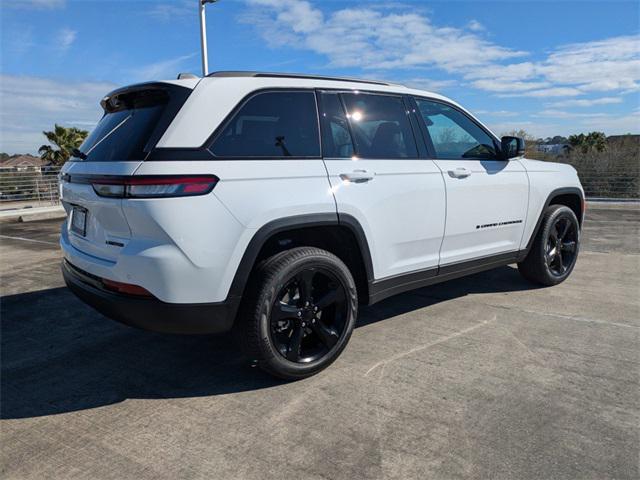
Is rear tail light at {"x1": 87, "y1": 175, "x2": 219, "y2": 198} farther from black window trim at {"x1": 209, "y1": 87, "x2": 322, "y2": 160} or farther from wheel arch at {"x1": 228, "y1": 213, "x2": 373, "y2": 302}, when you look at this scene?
wheel arch at {"x1": 228, "y1": 213, "x2": 373, "y2": 302}

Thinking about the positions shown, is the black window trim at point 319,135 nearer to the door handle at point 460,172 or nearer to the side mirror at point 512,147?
the side mirror at point 512,147

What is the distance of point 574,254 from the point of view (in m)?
5.22

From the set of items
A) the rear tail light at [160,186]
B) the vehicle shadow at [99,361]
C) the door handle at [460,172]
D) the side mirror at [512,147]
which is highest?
the side mirror at [512,147]

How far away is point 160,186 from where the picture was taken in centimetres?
253

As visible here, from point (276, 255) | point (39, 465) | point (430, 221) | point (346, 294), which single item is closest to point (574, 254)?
point (430, 221)

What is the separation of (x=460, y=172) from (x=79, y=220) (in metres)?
2.82

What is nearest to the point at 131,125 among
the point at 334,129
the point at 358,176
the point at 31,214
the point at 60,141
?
the point at 334,129

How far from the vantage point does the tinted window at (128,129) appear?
271 cm

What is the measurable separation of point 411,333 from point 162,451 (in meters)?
2.09

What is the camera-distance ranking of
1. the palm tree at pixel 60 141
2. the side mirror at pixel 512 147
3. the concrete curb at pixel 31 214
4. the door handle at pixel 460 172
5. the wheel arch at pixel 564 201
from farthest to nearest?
the palm tree at pixel 60 141 → the concrete curb at pixel 31 214 → the wheel arch at pixel 564 201 → the side mirror at pixel 512 147 → the door handle at pixel 460 172

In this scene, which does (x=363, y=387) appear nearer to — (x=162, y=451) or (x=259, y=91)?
(x=162, y=451)

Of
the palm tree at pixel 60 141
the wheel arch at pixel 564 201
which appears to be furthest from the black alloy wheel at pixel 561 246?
the palm tree at pixel 60 141

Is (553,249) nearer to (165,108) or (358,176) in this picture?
(358,176)

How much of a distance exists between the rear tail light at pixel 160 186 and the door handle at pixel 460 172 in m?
2.03
